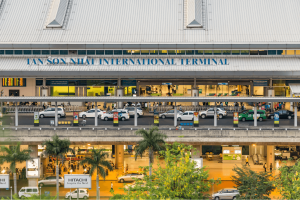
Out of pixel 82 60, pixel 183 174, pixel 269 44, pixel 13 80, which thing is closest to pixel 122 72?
pixel 82 60

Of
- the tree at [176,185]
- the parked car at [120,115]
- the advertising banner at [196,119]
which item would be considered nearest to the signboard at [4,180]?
the tree at [176,185]

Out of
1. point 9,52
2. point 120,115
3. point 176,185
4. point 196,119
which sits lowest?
point 176,185

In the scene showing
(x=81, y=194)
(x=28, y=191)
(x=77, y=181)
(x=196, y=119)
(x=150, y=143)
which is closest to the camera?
(x=150, y=143)

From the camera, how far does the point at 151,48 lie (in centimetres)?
7331

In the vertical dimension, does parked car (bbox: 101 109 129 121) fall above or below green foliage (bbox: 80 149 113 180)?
above

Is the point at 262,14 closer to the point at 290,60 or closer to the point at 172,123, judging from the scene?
the point at 290,60

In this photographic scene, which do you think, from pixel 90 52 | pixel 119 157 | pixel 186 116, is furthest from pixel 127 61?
pixel 119 157

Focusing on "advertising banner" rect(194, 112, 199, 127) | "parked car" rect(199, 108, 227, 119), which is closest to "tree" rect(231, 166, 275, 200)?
"advertising banner" rect(194, 112, 199, 127)

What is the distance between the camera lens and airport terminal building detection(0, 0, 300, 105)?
238ft

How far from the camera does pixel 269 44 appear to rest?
237 feet

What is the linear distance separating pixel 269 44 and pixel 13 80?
4929 centimetres

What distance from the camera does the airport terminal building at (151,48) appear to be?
72.5 m

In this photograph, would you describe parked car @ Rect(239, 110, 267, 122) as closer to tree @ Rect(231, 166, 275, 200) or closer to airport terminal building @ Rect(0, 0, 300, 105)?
airport terminal building @ Rect(0, 0, 300, 105)

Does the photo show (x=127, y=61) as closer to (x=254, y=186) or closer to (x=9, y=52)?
(x=9, y=52)
